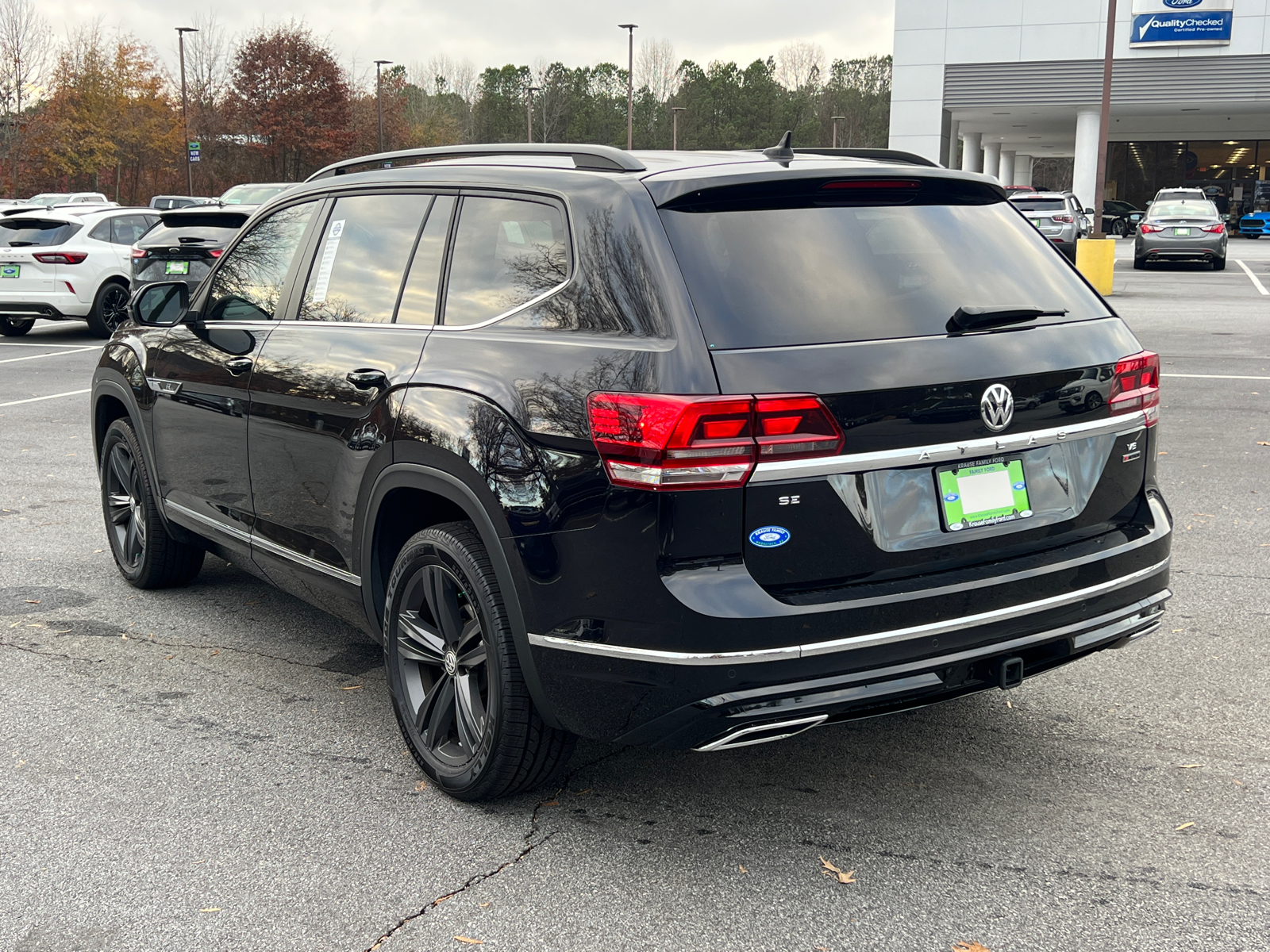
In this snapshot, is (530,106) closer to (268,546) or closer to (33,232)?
(33,232)

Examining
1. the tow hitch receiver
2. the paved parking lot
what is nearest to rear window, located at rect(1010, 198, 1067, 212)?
the paved parking lot

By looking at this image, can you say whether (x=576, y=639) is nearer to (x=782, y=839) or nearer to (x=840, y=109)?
(x=782, y=839)

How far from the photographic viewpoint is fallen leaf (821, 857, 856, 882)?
316 centimetres

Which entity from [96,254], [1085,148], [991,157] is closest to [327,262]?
[96,254]

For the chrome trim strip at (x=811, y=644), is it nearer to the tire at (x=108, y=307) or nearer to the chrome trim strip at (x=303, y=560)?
the chrome trim strip at (x=303, y=560)

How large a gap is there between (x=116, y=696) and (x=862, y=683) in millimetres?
2803

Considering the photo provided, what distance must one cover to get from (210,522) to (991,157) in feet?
210

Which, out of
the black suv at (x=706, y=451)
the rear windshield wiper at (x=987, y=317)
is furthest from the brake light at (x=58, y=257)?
the rear windshield wiper at (x=987, y=317)

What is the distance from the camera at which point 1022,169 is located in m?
72.8

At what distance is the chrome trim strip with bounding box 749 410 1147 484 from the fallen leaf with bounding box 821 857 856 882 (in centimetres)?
104

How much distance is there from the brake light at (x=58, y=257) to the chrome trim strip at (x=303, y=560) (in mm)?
14171

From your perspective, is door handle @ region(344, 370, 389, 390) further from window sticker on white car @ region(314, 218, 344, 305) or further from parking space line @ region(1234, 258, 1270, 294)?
parking space line @ region(1234, 258, 1270, 294)

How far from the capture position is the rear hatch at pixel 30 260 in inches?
662

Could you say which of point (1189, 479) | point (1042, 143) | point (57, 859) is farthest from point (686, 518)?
point (1042, 143)
